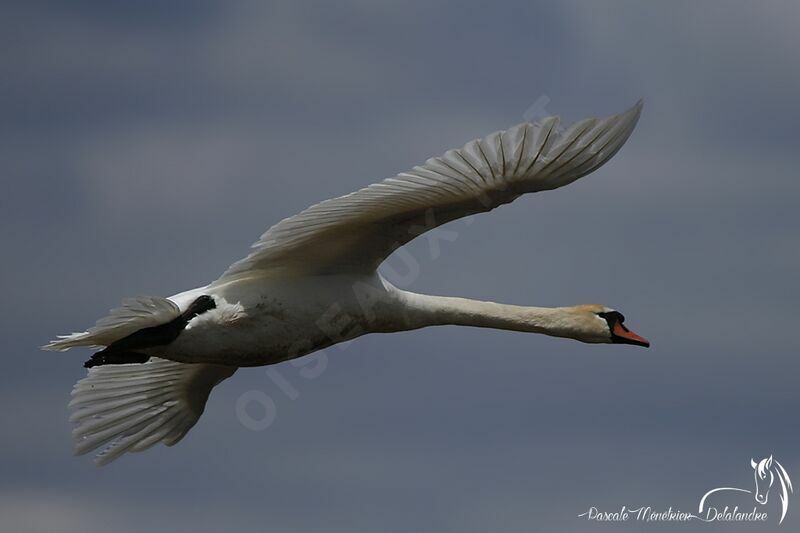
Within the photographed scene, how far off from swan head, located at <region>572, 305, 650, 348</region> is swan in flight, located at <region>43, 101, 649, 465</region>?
1 centimetres

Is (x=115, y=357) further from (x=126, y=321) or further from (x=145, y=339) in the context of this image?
(x=126, y=321)

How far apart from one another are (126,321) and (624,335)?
538cm

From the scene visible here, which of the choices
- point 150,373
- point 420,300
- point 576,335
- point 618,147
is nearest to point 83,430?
point 150,373

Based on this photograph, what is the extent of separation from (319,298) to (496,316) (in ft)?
6.08

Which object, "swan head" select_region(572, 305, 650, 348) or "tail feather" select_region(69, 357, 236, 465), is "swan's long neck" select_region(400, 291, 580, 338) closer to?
"swan head" select_region(572, 305, 650, 348)

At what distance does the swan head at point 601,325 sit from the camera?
1756 cm

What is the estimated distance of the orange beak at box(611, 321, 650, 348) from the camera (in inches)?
698

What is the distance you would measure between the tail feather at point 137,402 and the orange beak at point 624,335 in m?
4.12

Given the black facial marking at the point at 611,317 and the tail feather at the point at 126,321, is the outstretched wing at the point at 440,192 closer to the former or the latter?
the tail feather at the point at 126,321

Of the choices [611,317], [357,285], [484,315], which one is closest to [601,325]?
[611,317]

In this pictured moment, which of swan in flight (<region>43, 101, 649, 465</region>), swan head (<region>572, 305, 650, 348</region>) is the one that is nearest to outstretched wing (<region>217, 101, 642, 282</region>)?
swan in flight (<region>43, 101, 649, 465</region>)

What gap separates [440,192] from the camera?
15.2 meters

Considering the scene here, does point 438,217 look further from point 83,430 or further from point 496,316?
point 83,430

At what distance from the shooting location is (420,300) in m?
16.6
